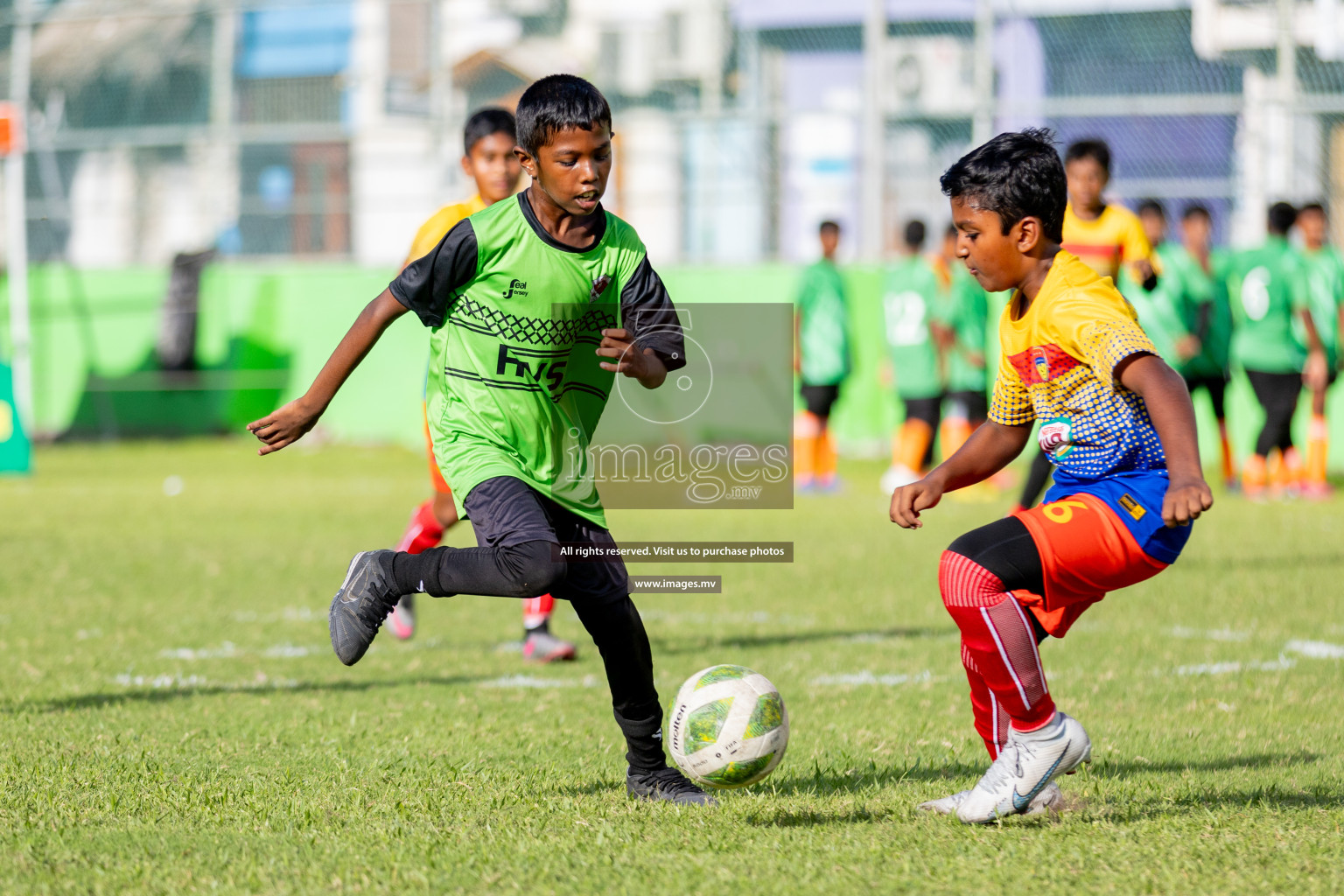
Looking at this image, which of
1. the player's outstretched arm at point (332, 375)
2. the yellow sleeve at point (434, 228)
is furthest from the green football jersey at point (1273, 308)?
the player's outstretched arm at point (332, 375)

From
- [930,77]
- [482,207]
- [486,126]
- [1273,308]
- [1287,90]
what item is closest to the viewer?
[482,207]

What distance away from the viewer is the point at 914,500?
12.5 feet

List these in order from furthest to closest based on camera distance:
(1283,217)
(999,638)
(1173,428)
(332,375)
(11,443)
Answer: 1. (11,443)
2. (1283,217)
3. (332,375)
4. (999,638)
5. (1173,428)

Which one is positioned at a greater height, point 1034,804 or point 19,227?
point 19,227

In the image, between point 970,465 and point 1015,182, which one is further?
point 970,465

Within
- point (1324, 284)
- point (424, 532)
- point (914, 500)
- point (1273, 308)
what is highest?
point (1324, 284)

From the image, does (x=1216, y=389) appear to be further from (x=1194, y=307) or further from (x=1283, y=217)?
(x=1283, y=217)

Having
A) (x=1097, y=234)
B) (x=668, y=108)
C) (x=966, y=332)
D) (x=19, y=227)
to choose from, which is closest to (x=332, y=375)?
(x=1097, y=234)

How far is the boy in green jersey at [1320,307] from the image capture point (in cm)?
1280

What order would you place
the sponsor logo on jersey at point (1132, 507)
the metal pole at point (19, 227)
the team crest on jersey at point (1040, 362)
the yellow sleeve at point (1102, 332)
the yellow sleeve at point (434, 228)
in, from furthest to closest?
the metal pole at point (19, 227) < the yellow sleeve at point (434, 228) < the team crest on jersey at point (1040, 362) < the sponsor logo on jersey at point (1132, 507) < the yellow sleeve at point (1102, 332)

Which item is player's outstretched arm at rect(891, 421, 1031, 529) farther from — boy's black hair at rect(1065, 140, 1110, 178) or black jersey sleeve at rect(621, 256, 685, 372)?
boy's black hair at rect(1065, 140, 1110, 178)

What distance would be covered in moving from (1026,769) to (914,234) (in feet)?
31.5

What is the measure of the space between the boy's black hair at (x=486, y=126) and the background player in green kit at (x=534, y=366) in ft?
7.37

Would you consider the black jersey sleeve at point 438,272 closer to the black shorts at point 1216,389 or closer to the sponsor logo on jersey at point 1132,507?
the sponsor logo on jersey at point 1132,507
